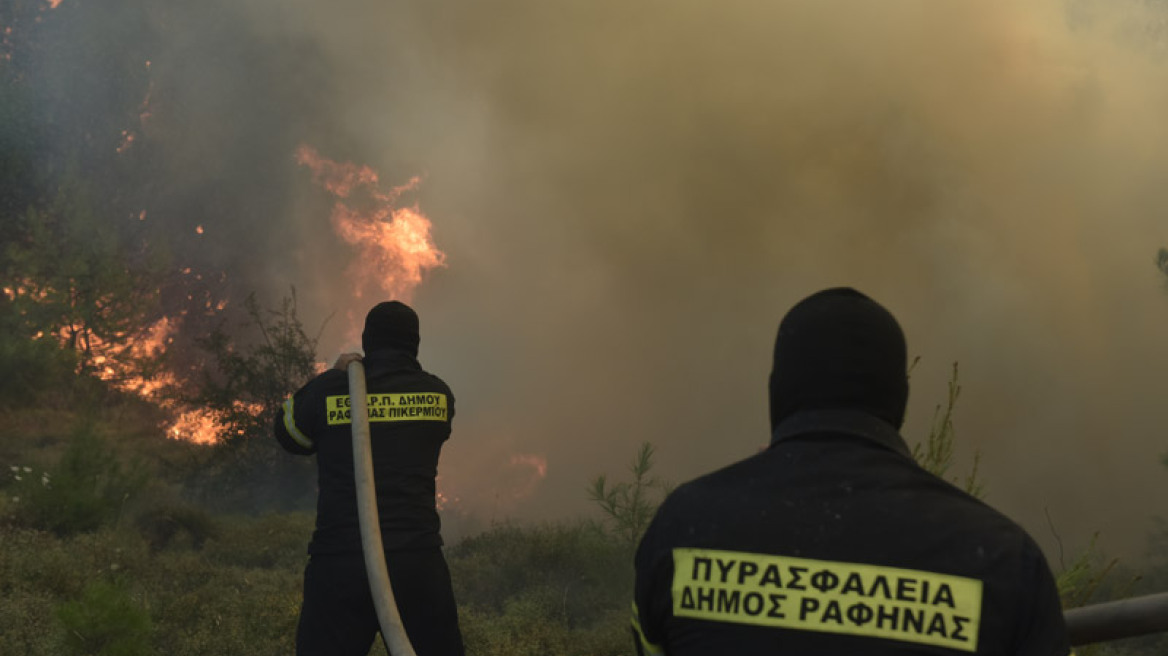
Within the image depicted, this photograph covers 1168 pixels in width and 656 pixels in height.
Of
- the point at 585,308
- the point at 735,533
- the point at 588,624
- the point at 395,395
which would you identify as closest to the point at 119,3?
the point at 585,308

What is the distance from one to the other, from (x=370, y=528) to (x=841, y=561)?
2.97m

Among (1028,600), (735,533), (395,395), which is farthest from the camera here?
(395,395)

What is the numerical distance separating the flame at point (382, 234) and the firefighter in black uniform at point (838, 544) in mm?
20740

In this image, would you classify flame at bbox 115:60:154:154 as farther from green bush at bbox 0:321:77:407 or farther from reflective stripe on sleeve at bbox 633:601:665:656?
reflective stripe on sleeve at bbox 633:601:665:656

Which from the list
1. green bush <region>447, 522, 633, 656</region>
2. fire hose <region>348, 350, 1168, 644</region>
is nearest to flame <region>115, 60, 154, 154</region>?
green bush <region>447, 522, 633, 656</region>

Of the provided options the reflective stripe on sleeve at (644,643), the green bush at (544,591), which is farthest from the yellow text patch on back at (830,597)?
the green bush at (544,591)

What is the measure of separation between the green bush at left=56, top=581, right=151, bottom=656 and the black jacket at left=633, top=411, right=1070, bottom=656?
222 inches

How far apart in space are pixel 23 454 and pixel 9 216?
10.5 meters

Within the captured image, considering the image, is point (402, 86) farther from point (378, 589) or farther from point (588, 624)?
point (378, 589)

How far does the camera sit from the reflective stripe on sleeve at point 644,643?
1.86 meters

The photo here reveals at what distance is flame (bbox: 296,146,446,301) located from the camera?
2250 centimetres

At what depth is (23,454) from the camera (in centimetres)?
1496

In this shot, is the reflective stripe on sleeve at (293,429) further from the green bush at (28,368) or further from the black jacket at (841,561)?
the green bush at (28,368)

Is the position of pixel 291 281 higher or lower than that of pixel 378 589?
higher
